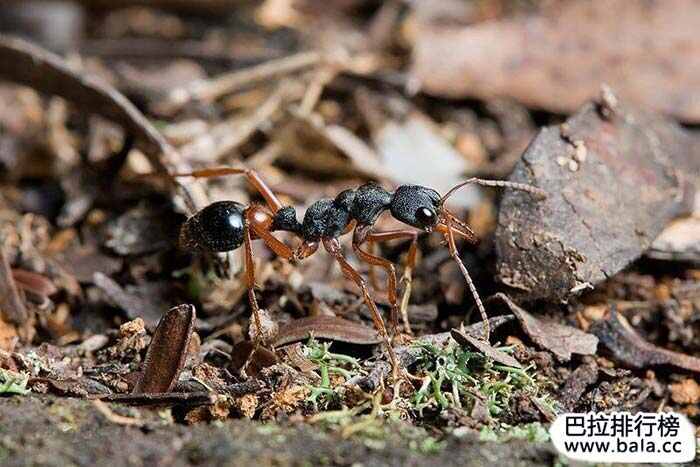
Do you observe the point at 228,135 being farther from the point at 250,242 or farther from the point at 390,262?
the point at 390,262

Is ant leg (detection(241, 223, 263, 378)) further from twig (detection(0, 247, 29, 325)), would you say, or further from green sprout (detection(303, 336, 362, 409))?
twig (detection(0, 247, 29, 325))

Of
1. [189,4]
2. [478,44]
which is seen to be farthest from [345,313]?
[189,4]

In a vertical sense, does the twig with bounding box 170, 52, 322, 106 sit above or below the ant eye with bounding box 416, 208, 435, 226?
above

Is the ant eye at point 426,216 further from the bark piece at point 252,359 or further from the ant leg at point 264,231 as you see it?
the bark piece at point 252,359

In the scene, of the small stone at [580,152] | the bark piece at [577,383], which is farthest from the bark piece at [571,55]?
the bark piece at [577,383]

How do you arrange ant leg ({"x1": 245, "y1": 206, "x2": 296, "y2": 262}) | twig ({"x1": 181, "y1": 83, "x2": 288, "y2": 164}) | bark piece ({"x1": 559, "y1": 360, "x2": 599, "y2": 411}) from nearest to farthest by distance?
bark piece ({"x1": 559, "y1": 360, "x2": 599, "y2": 411}) < ant leg ({"x1": 245, "y1": 206, "x2": 296, "y2": 262}) < twig ({"x1": 181, "y1": 83, "x2": 288, "y2": 164})

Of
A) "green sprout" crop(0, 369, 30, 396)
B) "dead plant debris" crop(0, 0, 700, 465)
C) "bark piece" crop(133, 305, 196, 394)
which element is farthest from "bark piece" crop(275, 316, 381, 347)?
"green sprout" crop(0, 369, 30, 396)

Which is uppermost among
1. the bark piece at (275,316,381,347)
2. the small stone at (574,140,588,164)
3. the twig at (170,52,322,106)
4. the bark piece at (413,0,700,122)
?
the bark piece at (413,0,700,122)
